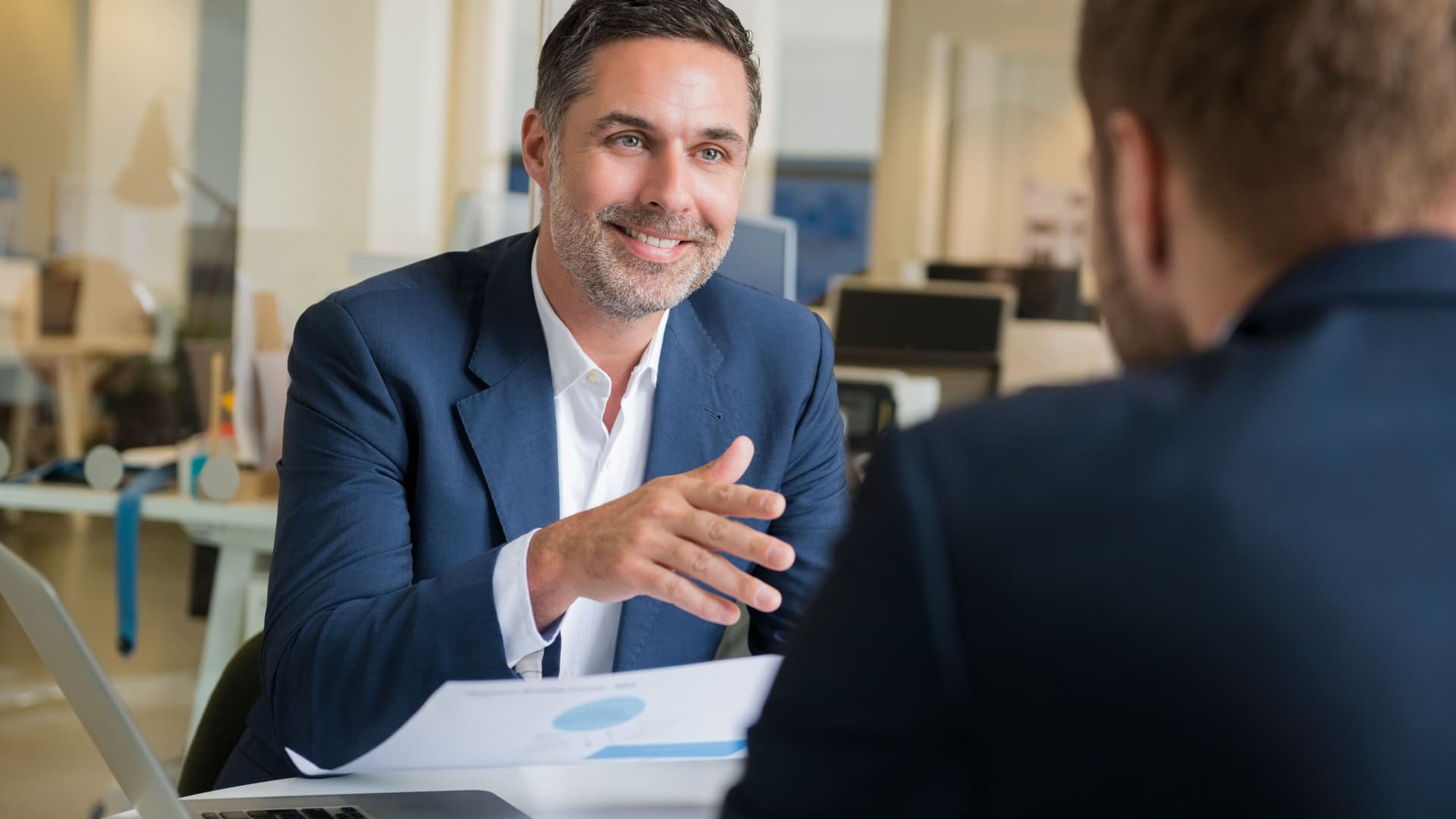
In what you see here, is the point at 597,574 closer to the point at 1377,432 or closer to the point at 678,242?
the point at 678,242

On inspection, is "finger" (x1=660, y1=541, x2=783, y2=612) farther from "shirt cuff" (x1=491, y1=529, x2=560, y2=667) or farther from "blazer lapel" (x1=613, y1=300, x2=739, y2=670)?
"blazer lapel" (x1=613, y1=300, x2=739, y2=670)

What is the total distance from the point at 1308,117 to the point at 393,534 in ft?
3.07

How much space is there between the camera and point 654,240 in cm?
147

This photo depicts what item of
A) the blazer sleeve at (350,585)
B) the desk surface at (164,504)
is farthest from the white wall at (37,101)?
the blazer sleeve at (350,585)

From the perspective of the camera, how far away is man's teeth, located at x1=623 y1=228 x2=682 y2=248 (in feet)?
4.79

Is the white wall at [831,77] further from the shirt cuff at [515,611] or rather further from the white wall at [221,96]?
the shirt cuff at [515,611]

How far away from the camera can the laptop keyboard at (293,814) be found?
0.87 metres

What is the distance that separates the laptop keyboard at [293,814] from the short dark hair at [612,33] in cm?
85

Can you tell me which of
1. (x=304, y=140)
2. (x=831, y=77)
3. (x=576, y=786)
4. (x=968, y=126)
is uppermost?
(x=831, y=77)

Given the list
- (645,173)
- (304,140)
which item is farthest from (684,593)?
(304,140)

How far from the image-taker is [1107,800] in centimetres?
44

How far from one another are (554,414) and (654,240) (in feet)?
0.76

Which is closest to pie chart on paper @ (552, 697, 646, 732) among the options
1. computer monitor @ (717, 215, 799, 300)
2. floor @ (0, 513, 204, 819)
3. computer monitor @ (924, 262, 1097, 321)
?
computer monitor @ (717, 215, 799, 300)

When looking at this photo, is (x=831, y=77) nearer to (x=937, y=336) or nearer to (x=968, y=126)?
(x=968, y=126)
